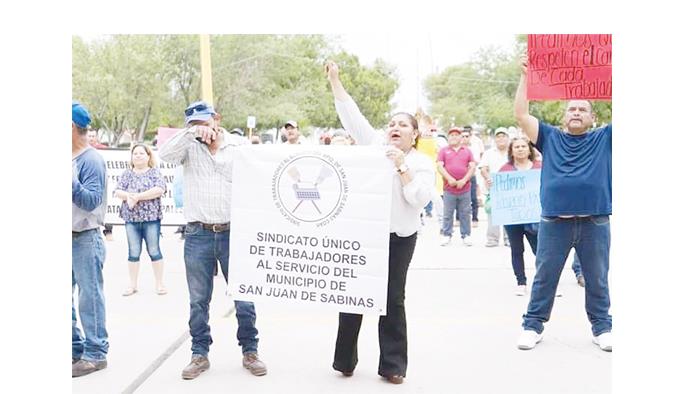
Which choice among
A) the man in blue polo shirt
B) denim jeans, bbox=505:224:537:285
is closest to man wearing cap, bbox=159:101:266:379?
the man in blue polo shirt

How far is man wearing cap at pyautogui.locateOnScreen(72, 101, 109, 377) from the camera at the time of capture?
475 centimetres

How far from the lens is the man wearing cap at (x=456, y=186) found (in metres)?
11.9

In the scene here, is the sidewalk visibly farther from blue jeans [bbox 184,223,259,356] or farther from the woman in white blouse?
blue jeans [bbox 184,223,259,356]

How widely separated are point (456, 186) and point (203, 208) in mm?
7486

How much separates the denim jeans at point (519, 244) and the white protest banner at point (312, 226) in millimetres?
3373

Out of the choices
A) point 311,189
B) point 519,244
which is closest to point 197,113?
point 311,189

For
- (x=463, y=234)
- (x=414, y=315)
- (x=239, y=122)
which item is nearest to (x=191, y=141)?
(x=414, y=315)

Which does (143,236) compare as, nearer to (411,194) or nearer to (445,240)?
(411,194)

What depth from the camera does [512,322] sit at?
6371 millimetres

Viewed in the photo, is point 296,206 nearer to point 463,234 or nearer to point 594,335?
point 594,335

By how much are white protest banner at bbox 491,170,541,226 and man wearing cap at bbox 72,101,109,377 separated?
14.0 feet

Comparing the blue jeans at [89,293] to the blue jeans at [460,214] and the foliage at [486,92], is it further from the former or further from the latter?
the foliage at [486,92]

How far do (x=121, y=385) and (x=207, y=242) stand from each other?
1043 millimetres

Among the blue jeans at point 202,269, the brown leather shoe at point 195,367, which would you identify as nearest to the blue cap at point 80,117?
the blue jeans at point 202,269
